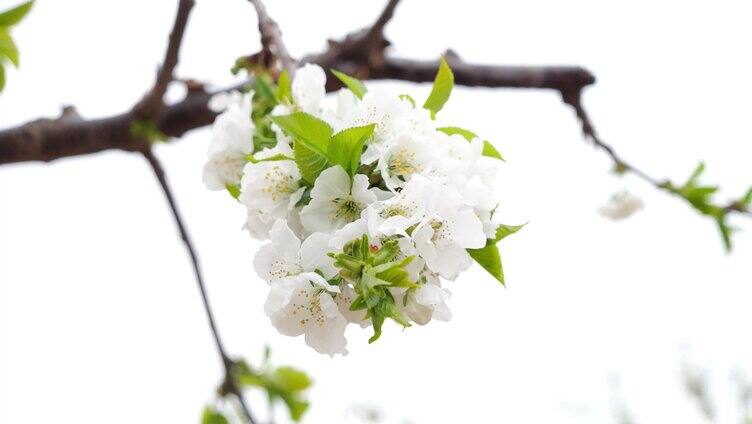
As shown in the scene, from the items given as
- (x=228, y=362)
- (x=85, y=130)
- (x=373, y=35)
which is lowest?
(x=228, y=362)

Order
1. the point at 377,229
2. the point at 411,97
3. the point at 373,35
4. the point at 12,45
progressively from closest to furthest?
the point at 377,229, the point at 411,97, the point at 12,45, the point at 373,35

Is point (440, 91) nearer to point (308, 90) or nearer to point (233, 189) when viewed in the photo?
point (308, 90)

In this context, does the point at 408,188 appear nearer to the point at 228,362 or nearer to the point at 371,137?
the point at 371,137

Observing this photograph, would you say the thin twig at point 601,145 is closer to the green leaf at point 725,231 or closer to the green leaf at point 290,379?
the green leaf at point 725,231

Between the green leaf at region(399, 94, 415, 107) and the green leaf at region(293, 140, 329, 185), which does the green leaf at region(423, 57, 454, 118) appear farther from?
the green leaf at region(293, 140, 329, 185)

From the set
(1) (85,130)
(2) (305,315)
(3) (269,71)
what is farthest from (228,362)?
(2) (305,315)

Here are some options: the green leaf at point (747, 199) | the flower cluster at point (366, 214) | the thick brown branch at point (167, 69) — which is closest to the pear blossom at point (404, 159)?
the flower cluster at point (366, 214)

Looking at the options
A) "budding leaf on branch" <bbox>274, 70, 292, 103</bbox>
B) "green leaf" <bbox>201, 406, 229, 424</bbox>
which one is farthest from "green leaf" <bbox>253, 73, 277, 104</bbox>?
"green leaf" <bbox>201, 406, 229, 424</bbox>
